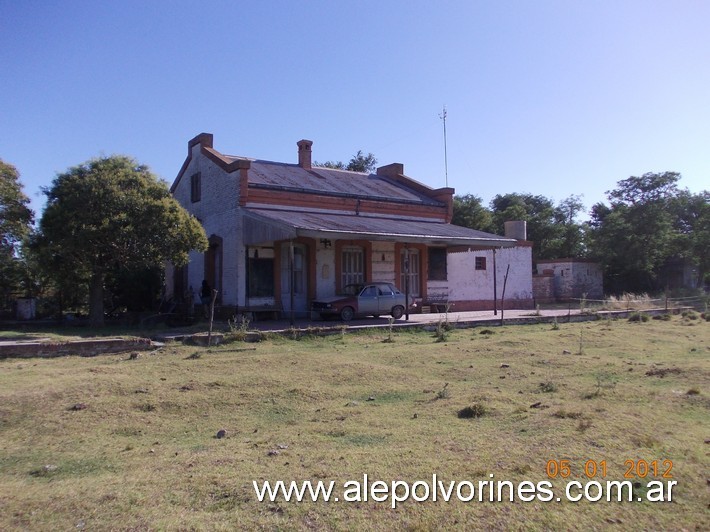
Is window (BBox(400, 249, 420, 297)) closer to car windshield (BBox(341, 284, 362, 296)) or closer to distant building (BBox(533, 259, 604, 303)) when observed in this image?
car windshield (BBox(341, 284, 362, 296))

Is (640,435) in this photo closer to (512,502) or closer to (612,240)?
(512,502)

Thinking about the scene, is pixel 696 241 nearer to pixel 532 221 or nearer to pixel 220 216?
pixel 532 221

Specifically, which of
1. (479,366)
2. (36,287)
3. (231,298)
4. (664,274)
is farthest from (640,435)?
(664,274)

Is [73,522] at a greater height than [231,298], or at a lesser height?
lesser

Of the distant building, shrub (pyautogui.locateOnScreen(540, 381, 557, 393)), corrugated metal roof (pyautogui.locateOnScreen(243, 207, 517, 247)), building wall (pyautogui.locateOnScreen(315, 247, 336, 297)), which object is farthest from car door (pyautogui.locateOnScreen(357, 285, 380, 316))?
the distant building

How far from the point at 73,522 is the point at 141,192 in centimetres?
1341

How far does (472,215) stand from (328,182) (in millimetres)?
18338

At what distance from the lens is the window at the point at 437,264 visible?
2347cm

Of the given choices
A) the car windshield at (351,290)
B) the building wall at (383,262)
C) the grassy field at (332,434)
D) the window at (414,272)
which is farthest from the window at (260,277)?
the grassy field at (332,434)

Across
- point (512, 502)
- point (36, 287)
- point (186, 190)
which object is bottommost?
point (512, 502)

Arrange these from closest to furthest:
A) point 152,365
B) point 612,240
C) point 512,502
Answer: point 512,502 < point 152,365 < point 612,240

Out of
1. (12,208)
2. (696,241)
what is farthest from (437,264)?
(696,241)

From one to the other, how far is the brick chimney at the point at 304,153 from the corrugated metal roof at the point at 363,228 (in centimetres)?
434

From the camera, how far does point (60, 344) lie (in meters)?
11.1
